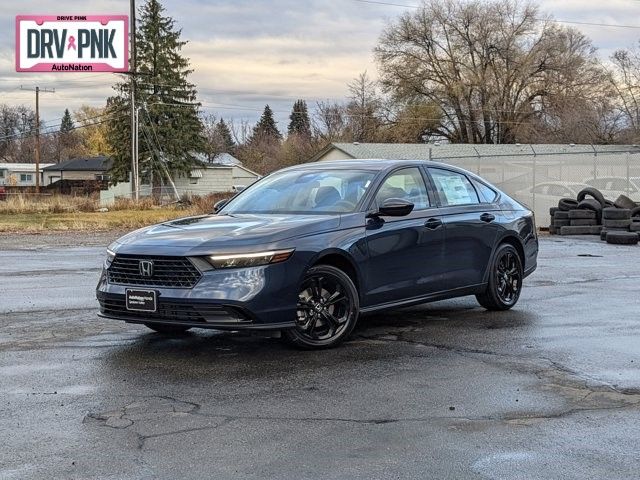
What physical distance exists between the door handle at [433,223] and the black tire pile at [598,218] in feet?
40.1

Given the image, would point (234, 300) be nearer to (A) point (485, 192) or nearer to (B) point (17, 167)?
(A) point (485, 192)

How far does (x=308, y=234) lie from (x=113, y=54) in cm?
3976

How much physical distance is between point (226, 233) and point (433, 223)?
2.28 m

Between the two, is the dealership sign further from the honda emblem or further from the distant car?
the honda emblem

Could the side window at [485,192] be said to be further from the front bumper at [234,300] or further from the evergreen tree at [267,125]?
the evergreen tree at [267,125]

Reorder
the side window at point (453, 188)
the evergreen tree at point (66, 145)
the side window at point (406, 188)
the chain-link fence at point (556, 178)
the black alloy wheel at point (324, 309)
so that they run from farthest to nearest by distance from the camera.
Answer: the evergreen tree at point (66, 145), the chain-link fence at point (556, 178), the side window at point (453, 188), the side window at point (406, 188), the black alloy wheel at point (324, 309)

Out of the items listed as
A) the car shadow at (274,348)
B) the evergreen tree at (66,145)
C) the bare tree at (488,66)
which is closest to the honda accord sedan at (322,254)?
the car shadow at (274,348)

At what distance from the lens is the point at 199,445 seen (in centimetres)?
427

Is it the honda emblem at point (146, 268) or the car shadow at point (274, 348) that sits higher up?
the honda emblem at point (146, 268)

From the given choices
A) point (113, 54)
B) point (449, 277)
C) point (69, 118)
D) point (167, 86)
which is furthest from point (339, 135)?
point (69, 118)

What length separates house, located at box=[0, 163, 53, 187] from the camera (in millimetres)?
105625

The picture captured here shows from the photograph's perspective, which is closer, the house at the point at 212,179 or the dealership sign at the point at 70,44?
the dealership sign at the point at 70,44

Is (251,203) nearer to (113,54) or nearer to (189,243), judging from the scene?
(189,243)

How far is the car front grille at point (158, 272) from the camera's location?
608 centimetres
